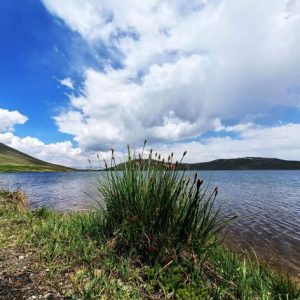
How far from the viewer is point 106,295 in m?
4.70

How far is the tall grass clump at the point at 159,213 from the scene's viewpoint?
19.9 ft

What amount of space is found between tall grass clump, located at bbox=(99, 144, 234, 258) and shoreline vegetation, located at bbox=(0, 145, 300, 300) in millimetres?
19

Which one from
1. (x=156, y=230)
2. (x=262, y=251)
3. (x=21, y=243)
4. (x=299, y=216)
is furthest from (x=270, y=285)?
(x=299, y=216)

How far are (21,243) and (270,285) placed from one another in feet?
16.9

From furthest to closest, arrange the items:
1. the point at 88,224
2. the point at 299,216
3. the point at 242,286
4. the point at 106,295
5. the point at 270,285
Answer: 1. the point at 299,216
2. the point at 88,224
3. the point at 270,285
4. the point at 242,286
5. the point at 106,295

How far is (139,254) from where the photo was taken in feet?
20.0

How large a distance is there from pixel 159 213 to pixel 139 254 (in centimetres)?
87

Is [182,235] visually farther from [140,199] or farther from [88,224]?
[88,224]

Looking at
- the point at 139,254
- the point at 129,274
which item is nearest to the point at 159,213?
the point at 139,254

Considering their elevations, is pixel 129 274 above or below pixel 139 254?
below

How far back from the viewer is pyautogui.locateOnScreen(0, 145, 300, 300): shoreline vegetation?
4977 mm

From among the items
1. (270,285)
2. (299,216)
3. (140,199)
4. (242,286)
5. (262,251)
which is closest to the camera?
(242,286)

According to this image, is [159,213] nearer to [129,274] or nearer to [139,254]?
[139,254]

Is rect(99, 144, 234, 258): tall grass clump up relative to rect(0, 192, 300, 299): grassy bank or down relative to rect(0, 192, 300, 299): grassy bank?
up
